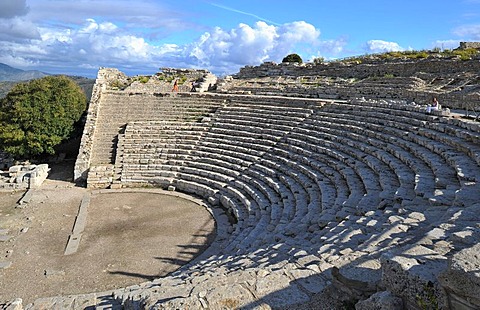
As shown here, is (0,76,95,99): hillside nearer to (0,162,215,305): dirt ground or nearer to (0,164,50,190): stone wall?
(0,164,50,190): stone wall

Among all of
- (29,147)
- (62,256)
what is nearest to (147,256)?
(62,256)

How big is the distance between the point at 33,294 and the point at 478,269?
8746 mm

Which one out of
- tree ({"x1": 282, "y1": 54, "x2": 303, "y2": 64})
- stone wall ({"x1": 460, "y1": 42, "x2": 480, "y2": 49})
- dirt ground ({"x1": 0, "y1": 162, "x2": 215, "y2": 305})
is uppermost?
stone wall ({"x1": 460, "y1": 42, "x2": 480, "y2": 49})

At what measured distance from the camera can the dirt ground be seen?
925 centimetres

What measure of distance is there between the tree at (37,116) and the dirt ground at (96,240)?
436 centimetres

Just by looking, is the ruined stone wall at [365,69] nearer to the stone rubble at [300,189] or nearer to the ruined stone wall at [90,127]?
the stone rubble at [300,189]

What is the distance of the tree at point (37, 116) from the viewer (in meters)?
19.3

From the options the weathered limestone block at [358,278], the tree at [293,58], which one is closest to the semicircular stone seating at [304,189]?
the weathered limestone block at [358,278]

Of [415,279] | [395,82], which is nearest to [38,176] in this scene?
[415,279]

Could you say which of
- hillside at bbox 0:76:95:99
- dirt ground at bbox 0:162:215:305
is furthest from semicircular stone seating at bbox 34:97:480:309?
hillside at bbox 0:76:95:99

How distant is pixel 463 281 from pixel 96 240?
34.1 ft

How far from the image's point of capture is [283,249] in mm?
7176

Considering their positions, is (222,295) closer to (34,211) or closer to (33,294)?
(33,294)

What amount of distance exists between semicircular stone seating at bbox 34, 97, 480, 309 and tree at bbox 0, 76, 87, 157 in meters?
3.70
